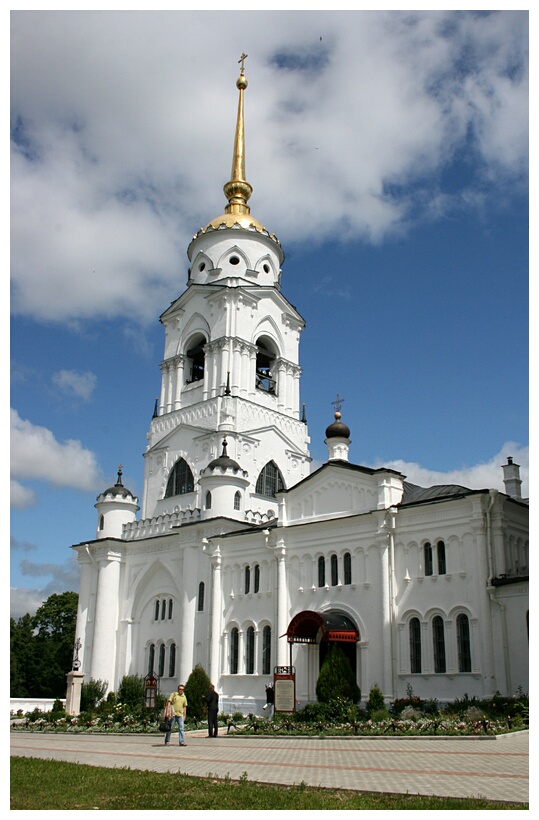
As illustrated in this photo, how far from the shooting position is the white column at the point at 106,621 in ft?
122

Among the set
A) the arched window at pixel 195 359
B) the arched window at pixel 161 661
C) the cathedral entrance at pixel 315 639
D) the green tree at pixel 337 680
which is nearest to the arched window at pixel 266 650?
the cathedral entrance at pixel 315 639

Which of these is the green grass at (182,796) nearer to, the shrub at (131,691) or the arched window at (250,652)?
the arched window at (250,652)

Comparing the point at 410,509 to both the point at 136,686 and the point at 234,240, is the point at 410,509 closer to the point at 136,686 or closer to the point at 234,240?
the point at 136,686

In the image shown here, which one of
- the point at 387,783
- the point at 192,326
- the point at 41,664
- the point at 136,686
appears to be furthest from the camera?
the point at 41,664

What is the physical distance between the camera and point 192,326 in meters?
44.0

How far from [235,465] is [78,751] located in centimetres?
1942

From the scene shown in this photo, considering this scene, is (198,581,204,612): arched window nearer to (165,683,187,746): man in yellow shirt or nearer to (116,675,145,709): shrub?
(116,675,145,709): shrub

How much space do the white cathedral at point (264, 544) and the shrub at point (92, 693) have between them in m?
0.70

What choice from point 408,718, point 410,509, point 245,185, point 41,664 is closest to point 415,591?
point 410,509

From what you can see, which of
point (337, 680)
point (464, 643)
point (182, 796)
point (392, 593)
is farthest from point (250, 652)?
point (182, 796)

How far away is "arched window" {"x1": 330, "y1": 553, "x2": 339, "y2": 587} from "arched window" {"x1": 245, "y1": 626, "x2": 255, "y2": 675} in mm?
4663

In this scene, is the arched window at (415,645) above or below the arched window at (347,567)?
below

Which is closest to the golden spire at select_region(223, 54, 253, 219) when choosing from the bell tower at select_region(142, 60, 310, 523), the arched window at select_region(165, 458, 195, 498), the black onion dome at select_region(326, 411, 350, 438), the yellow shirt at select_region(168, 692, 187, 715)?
the bell tower at select_region(142, 60, 310, 523)

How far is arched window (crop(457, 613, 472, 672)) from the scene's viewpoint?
24.7m
